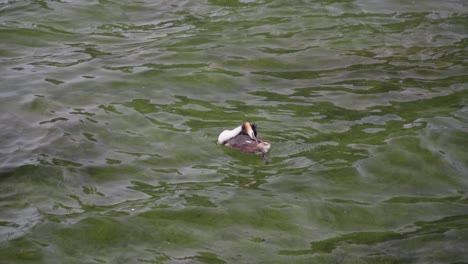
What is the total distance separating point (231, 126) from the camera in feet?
35.3

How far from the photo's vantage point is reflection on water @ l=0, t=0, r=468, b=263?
7711 mm

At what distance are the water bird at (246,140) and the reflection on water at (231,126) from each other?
158 millimetres

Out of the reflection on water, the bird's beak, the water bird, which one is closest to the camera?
the reflection on water

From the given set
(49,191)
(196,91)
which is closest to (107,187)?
(49,191)

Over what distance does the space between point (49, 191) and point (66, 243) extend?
1.33 m

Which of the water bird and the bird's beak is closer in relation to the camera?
the water bird

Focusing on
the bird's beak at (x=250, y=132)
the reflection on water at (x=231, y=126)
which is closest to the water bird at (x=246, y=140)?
the bird's beak at (x=250, y=132)

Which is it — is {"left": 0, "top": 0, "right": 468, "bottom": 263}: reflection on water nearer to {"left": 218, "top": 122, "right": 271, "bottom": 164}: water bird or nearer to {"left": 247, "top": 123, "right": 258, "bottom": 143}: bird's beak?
{"left": 218, "top": 122, "right": 271, "bottom": 164}: water bird

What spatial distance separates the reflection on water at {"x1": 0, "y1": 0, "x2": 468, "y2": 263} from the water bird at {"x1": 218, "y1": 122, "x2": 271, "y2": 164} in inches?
6.2

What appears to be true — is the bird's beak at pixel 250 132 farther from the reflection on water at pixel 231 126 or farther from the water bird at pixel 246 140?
the reflection on water at pixel 231 126

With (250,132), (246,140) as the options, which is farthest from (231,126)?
(246,140)

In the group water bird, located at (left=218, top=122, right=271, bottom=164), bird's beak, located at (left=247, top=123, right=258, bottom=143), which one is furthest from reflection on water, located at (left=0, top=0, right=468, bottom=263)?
bird's beak, located at (left=247, top=123, right=258, bottom=143)

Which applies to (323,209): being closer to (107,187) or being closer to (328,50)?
(107,187)

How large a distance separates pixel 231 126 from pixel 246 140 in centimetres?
127
